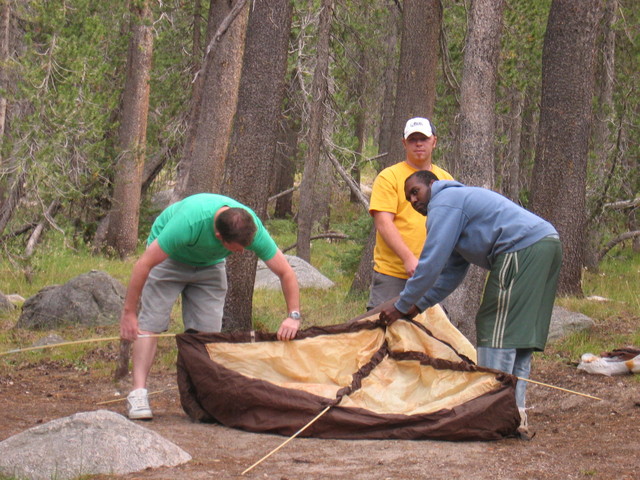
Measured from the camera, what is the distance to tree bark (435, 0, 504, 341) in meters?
8.21

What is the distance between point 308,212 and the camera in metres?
12.8

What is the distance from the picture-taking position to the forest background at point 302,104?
841 centimetres

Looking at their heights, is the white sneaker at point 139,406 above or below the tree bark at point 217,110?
below

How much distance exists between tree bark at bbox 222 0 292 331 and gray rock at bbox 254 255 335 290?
437 cm

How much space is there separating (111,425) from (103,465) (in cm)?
29

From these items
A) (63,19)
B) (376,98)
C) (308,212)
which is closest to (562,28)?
(308,212)

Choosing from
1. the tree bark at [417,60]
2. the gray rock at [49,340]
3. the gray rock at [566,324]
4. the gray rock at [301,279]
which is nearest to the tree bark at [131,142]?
the gray rock at [301,279]

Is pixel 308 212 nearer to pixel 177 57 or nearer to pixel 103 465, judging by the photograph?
pixel 177 57

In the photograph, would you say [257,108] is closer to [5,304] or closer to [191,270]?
[191,270]

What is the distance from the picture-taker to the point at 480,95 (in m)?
8.29

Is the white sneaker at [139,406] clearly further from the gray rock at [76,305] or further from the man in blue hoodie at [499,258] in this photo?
the gray rock at [76,305]

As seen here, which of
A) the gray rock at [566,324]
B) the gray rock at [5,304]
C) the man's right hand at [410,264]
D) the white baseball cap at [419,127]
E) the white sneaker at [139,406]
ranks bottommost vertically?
the gray rock at [5,304]

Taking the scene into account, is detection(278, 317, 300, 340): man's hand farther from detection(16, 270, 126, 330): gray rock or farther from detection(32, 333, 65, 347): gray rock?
detection(16, 270, 126, 330): gray rock

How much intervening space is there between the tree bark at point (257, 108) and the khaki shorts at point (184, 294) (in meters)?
2.14
